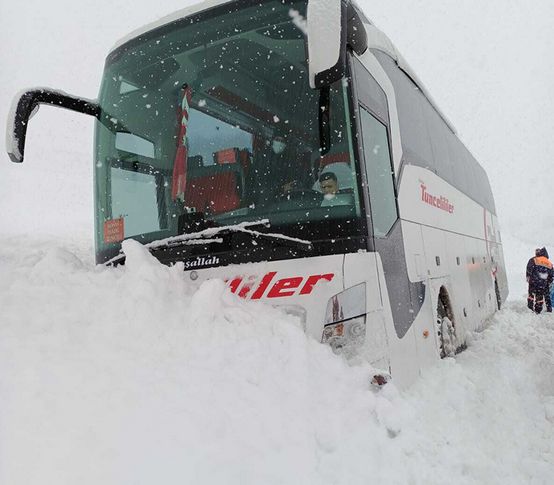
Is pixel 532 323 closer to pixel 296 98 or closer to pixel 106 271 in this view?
pixel 296 98

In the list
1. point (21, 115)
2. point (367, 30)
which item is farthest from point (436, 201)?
point (21, 115)

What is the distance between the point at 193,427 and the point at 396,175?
9.80 ft

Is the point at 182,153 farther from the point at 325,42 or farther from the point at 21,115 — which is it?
the point at 325,42

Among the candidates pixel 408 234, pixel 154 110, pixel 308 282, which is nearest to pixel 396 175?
pixel 408 234

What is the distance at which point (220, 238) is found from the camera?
12.1ft

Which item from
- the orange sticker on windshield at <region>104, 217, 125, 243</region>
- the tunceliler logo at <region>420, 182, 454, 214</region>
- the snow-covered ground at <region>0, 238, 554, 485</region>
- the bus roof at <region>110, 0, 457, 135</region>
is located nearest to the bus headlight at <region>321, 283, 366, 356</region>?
the snow-covered ground at <region>0, 238, 554, 485</region>

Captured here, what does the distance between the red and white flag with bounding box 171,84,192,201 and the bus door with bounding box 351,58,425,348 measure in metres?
1.34

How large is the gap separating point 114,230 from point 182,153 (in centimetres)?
97

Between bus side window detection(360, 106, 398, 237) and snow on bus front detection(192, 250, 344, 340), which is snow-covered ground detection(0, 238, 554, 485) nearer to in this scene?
snow on bus front detection(192, 250, 344, 340)

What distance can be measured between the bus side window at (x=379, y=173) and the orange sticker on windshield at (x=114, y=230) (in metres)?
2.12

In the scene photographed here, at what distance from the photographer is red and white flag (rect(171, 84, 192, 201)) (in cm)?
396

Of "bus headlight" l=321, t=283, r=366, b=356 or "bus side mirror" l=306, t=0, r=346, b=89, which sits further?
"bus headlight" l=321, t=283, r=366, b=356

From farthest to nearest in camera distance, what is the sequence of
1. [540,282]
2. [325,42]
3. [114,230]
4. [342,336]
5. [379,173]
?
[540,282]
[114,230]
[379,173]
[342,336]
[325,42]

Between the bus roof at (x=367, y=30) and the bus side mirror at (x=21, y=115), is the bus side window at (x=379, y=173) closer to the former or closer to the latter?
the bus roof at (x=367, y=30)
